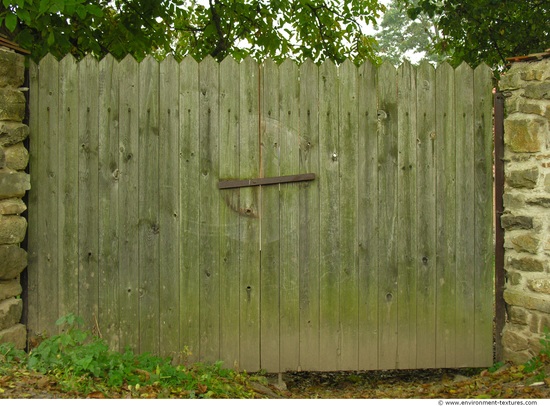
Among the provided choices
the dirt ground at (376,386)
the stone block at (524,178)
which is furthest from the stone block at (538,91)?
the dirt ground at (376,386)

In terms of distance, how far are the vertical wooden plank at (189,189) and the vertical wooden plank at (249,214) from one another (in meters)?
0.32

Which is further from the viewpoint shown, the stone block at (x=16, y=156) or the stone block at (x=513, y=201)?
the stone block at (x=513, y=201)

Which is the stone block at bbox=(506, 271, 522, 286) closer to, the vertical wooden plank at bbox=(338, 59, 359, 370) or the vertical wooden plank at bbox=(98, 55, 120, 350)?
the vertical wooden plank at bbox=(338, 59, 359, 370)

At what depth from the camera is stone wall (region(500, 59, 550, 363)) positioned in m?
4.61

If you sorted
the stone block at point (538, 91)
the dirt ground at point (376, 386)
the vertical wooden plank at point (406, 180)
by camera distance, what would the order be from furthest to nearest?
the vertical wooden plank at point (406, 180)
the stone block at point (538, 91)
the dirt ground at point (376, 386)

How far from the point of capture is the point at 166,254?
4719 mm

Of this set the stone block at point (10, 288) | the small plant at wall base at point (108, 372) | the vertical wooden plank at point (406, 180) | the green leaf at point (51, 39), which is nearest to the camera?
the small plant at wall base at point (108, 372)

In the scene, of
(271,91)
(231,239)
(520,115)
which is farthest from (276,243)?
(520,115)

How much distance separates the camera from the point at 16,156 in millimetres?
4488

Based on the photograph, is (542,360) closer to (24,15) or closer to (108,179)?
(108,179)

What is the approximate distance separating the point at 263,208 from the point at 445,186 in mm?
1322

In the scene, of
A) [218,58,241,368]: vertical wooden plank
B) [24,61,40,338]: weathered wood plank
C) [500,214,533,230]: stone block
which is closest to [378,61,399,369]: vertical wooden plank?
[500,214,533,230]: stone block

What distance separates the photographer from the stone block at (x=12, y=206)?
4.43 m

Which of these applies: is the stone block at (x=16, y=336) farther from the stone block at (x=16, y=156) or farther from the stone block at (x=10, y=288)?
the stone block at (x=16, y=156)
